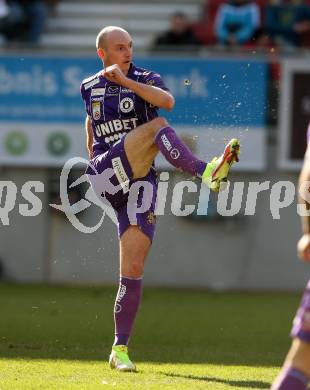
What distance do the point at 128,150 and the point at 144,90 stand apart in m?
0.42

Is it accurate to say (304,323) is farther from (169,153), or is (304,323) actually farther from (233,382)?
(169,153)

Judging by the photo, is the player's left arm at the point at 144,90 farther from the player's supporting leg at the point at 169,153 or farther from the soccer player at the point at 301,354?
the soccer player at the point at 301,354

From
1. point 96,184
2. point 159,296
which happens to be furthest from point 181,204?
point 96,184

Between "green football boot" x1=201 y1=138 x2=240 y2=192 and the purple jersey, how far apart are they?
63cm

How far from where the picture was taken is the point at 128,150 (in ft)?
26.1

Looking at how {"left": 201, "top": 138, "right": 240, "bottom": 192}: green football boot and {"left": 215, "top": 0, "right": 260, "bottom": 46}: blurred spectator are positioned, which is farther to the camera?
{"left": 215, "top": 0, "right": 260, "bottom": 46}: blurred spectator

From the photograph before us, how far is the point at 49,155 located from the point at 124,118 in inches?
347

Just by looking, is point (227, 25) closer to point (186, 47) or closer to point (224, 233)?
point (186, 47)

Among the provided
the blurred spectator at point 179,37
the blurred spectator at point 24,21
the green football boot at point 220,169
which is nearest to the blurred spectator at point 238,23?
the blurred spectator at point 179,37

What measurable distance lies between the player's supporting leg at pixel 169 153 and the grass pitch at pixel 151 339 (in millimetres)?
Answer: 1339

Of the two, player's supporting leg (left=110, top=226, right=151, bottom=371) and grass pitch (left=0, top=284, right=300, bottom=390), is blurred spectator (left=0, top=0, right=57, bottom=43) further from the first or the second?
player's supporting leg (left=110, top=226, right=151, bottom=371)

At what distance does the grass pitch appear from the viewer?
7.53 metres
